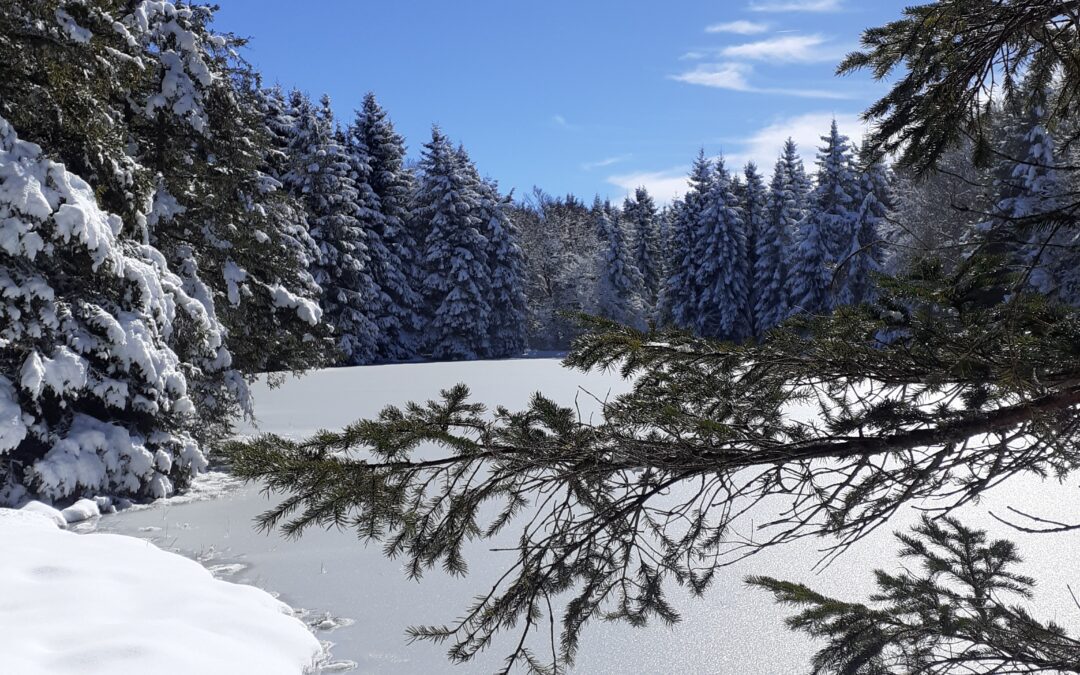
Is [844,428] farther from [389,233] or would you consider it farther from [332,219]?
[389,233]

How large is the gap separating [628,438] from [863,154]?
162 centimetres

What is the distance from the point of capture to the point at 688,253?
37844 mm

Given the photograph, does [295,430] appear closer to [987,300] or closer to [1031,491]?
[1031,491]

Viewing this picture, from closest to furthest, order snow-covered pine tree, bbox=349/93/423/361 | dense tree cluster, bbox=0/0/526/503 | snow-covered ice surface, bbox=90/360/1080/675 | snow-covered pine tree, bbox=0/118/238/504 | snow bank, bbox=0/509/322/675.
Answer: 1. snow bank, bbox=0/509/322/675
2. snow-covered ice surface, bbox=90/360/1080/675
3. snow-covered pine tree, bbox=0/118/238/504
4. dense tree cluster, bbox=0/0/526/503
5. snow-covered pine tree, bbox=349/93/423/361

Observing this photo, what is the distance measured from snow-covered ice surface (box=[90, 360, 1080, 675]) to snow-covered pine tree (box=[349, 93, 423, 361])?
76.8 feet

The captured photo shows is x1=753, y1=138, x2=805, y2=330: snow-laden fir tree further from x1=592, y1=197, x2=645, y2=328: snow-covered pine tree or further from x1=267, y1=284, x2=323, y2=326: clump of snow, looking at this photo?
x1=267, y1=284, x2=323, y2=326: clump of snow

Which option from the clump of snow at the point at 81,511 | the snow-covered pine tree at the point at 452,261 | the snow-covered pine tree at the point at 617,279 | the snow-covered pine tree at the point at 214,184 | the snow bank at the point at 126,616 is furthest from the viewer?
the snow-covered pine tree at the point at 617,279

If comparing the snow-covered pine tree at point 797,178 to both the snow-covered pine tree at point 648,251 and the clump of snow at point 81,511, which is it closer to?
the snow-covered pine tree at point 648,251

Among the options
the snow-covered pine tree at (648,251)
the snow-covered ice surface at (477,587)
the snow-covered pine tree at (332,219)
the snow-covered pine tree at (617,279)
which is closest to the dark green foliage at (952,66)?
the snow-covered ice surface at (477,587)

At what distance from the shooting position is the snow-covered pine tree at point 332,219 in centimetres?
2919

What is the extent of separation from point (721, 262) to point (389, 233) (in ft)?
51.2

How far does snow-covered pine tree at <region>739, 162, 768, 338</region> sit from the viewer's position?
3786 centimetres

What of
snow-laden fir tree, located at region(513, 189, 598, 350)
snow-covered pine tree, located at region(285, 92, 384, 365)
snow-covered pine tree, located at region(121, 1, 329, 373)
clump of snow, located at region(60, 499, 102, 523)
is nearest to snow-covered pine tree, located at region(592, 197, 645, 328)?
snow-laden fir tree, located at region(513, 189, 598, 350)

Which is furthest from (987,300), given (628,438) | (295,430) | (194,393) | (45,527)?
(295,430)
